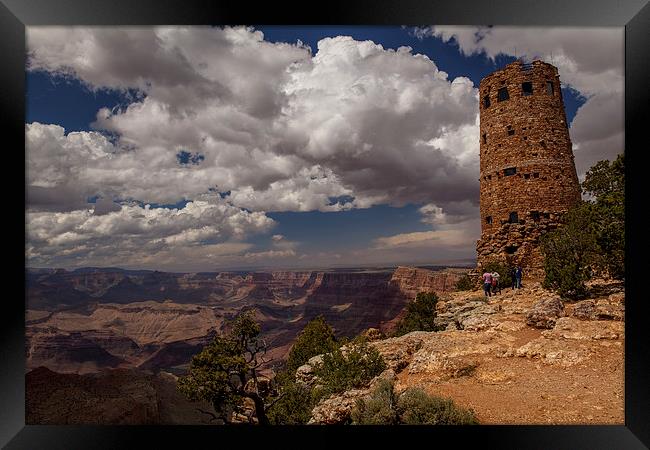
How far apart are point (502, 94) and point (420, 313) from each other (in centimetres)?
1364

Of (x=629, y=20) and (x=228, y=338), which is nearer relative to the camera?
(x=629, y=20)

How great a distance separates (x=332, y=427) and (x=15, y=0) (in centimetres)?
766

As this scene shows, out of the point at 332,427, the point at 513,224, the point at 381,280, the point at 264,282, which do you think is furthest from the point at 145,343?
the point at 332,427

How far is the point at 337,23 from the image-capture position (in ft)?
17.3

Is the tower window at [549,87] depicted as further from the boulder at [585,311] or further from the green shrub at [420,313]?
the boulder at [585,311]

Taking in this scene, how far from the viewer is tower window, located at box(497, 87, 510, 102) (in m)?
21.6

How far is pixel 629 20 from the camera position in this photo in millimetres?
5371

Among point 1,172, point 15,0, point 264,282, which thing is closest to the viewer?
Answer: point 15,0

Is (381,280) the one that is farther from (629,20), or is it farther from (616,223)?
(629,20)

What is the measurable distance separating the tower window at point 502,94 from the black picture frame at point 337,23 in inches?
704

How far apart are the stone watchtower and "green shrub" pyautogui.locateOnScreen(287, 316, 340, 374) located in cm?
1037

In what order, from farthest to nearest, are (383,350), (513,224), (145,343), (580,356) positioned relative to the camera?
(145,343) < (513,224) < (383,350) < (580,356)

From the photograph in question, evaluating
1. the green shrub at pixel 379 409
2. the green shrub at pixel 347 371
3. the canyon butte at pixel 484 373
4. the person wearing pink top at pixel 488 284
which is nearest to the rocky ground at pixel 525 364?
the canyon butte at pixel 484 373

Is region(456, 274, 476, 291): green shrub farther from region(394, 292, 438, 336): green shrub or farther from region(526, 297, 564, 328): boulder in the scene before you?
region(526, 297, 564, 328): boulder
